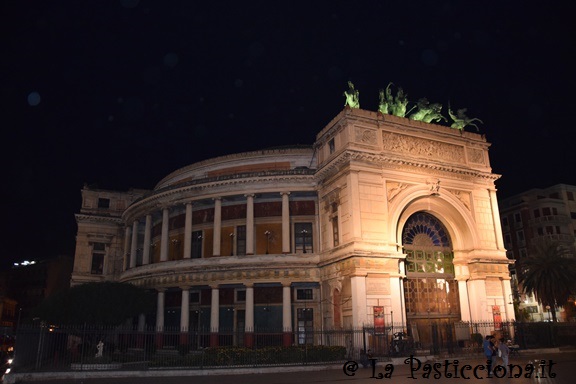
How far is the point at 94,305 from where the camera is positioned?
32531 mm

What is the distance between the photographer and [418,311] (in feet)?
103

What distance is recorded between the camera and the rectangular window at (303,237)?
118ft

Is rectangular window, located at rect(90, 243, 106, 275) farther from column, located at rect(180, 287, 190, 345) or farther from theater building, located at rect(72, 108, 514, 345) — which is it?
column, located at rect(180, 287, 190, 345)

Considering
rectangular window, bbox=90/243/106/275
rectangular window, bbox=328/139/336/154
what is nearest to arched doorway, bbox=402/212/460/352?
rectangular window, bbox=328/139/336/154

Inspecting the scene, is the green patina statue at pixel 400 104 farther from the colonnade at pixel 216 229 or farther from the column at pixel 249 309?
the column at pixel 249 309

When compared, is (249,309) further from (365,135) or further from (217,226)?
(365,135)

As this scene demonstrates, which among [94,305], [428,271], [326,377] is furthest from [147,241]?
[326,377]

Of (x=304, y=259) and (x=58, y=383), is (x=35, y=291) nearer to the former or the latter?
(x=304, y=259)

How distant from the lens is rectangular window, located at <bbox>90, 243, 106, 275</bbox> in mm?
49719

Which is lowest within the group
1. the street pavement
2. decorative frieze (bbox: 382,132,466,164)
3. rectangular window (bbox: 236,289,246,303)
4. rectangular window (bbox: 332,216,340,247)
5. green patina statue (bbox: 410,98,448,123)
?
the street pavement

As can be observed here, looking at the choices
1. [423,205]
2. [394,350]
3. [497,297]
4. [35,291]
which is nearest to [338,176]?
[423,205]

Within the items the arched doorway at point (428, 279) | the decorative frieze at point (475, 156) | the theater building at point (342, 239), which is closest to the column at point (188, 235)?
the theater building at point (342, 239)

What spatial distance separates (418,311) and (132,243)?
87.3ft

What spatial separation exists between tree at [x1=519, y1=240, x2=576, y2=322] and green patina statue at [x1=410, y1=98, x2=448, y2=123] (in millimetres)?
14829
